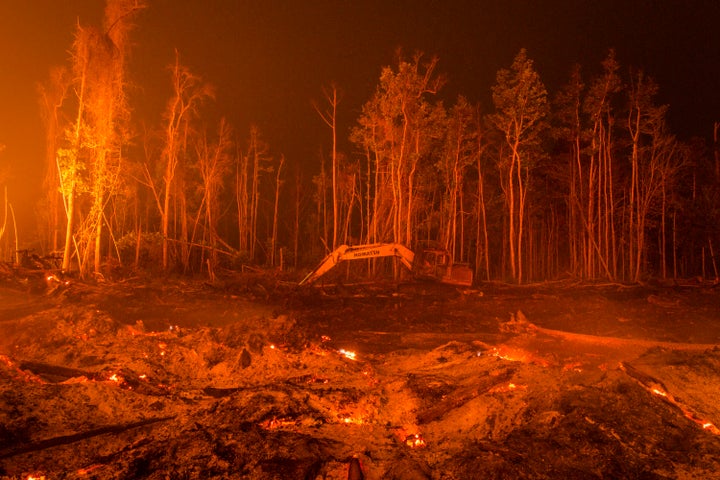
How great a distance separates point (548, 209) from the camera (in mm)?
41500

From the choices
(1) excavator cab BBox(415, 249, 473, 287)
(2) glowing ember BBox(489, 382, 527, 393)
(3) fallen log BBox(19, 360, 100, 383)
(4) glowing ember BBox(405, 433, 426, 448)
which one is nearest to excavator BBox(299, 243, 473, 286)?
(1) excavator cab BBox(415, 249, 473, 287)

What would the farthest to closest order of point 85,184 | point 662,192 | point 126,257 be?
point 126,257 < point 662,192 < point 85,184

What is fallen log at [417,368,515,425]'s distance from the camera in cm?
685

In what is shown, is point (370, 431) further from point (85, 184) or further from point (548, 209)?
point (548, 209)

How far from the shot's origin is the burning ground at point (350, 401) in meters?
5.25

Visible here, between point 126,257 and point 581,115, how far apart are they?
104ft

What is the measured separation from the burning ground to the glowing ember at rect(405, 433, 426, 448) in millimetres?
17

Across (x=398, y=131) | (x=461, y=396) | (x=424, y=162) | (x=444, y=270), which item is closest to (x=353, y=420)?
(x=461, y=396)

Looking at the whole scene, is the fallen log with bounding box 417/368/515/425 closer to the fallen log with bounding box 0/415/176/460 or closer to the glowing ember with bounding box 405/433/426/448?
the glowing ember with bounding box 405/433/426/448

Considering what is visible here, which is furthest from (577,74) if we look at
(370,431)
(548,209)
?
(370,431)

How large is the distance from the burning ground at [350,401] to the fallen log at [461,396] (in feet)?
0.10

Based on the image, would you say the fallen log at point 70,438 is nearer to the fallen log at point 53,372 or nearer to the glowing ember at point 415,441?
the fallen log at point 53,372

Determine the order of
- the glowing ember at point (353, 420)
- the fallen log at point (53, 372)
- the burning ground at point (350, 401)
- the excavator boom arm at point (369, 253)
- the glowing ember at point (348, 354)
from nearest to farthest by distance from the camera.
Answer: the burning ground at point (350, 401), the glowing ember at point (353, 420), the fallen log at point (53, 372), the glowing ember at point (348, 354), the excavator boom arm at point (369, 253)

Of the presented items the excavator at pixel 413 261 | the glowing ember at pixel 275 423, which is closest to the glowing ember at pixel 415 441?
the glowing ember at pixel 275 423
